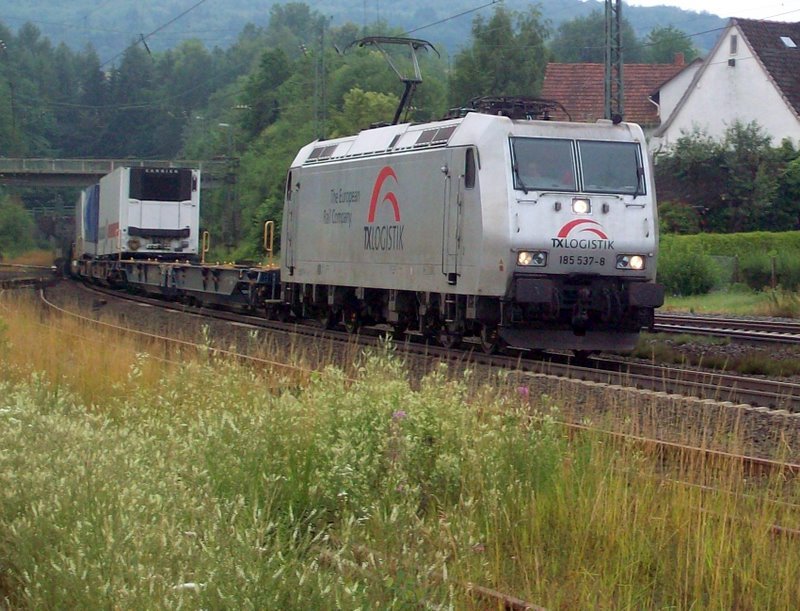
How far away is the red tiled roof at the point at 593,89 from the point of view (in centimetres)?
6353

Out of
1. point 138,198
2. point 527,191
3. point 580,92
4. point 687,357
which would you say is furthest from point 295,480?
point 580,92

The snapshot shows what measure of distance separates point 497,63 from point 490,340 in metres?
63.9

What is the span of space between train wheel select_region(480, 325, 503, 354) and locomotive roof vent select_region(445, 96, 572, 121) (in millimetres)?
2758

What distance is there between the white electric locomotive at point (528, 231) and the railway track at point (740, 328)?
130 inches

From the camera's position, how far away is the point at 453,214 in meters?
15.3

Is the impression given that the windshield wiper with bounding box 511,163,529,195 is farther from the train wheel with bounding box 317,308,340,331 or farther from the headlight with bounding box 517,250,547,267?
the train wheel with bounding box 317,308,340,331

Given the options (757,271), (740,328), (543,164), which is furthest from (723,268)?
(543,164)

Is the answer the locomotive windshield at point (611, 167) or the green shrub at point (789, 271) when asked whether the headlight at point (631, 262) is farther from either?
the green shrub at point (789, 271)

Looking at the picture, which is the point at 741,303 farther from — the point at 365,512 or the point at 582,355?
the point at 365,512

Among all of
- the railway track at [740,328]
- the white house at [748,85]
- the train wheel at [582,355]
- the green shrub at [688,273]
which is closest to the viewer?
the train wheel at [582,355]

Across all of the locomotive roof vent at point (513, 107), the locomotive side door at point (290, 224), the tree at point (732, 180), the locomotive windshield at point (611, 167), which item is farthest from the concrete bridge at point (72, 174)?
the locomotive windshield at point (611, 167)

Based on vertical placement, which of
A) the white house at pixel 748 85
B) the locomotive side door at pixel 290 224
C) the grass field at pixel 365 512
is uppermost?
the white house at pixel 748 85

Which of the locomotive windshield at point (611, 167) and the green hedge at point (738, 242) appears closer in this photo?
the locomotive windshield at point (611, 167)

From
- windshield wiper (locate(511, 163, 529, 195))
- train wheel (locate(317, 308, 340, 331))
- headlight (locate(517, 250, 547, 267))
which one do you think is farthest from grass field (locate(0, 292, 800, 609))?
train wheel (locate(317, 308, 340, 331))
